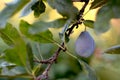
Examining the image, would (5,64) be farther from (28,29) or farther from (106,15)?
(106,15)

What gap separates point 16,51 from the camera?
0.63 metres

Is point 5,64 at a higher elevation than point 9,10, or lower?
lower

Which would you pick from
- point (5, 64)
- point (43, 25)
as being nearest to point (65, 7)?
point (43, 25)

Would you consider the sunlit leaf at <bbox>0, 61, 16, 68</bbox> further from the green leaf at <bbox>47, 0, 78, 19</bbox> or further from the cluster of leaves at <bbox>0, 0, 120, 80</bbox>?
the green leaf at <bbox>47, 0, 78, 19</bbox>

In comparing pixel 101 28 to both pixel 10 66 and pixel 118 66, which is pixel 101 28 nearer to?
pixel 10 66

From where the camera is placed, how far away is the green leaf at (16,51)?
24.5 inches

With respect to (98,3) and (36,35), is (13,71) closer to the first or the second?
(36,35)

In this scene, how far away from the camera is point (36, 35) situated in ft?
2.38

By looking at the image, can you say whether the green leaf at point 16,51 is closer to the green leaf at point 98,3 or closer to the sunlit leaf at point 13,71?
the sunlit leaf at point 13,71

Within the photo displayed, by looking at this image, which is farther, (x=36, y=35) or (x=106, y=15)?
(x=36, y=35)

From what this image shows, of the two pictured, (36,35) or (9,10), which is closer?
(9,10)

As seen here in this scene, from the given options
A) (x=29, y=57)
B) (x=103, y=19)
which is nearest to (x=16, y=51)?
Answer: (x=29, y=57)

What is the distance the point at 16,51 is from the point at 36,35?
0.34ft

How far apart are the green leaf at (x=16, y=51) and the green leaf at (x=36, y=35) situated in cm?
3
